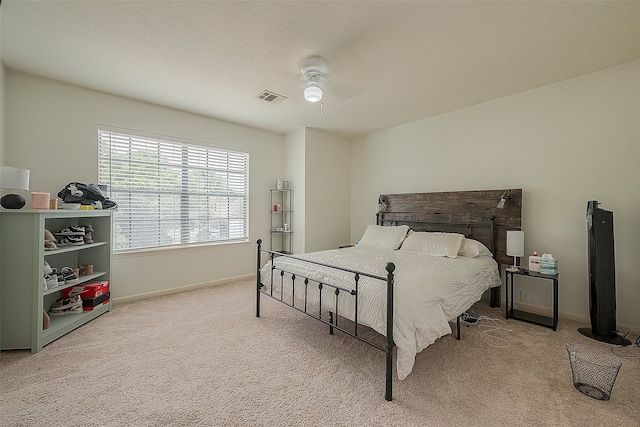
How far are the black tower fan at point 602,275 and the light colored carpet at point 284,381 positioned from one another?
0.18m

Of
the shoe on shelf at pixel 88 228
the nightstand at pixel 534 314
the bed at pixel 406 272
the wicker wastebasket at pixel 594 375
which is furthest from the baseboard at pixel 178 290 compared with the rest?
the wicker wastebasket at pixel 594 375

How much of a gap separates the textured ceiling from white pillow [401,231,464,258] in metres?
1.77

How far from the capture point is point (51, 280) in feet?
8.48

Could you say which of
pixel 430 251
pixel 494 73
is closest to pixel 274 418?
pixel 430 251

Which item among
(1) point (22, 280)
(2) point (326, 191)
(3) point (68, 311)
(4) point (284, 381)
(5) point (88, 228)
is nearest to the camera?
(4) point (284, 381)

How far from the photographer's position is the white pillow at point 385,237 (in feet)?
12.6

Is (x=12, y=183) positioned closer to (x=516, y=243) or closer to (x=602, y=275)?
(x=516, y=243)

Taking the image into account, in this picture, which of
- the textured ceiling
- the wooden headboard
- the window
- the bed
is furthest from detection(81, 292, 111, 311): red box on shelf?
the wooden headboard

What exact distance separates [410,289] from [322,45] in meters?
2.16

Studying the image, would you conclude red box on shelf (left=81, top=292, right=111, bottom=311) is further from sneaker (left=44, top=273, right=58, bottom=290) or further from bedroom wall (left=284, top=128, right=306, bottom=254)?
bedroom wall (left=284, top=128, right=306, bottom=254)

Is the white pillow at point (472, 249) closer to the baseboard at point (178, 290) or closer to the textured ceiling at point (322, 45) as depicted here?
the textured ceiling at point (322, 45)

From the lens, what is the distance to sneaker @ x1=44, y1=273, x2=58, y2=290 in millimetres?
2555

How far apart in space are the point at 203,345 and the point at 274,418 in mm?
1168

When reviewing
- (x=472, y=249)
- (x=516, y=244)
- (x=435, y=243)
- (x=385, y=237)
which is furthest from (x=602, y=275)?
(x=385, y=237)
